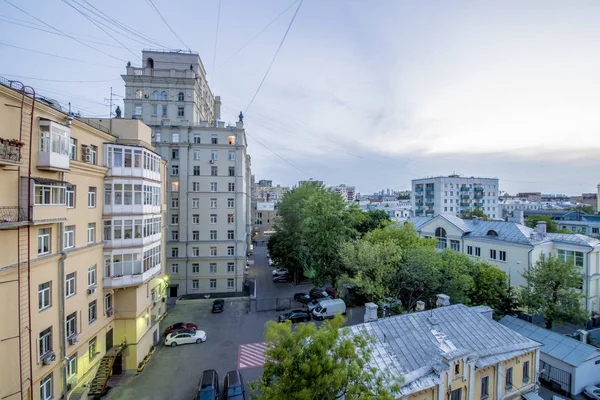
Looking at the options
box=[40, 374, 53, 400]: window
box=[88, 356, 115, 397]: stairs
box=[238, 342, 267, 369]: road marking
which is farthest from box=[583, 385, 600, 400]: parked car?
box=[40, 374, 53, 400]: window

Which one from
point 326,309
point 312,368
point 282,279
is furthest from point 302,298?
point 312,368

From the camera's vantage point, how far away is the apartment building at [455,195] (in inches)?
3322

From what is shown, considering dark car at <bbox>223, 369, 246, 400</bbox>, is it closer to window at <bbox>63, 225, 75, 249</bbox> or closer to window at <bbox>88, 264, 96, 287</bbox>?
window at <bbox>88, 264, 96, 287</bbox>

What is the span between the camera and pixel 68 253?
14.1 m

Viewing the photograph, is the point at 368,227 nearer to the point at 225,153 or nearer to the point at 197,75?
the point at 225,153

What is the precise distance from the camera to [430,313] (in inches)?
564

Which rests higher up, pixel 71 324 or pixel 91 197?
pixel 91 197

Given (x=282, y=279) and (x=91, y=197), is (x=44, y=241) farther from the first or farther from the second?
(x=282, y=279)

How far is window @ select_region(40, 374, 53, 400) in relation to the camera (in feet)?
40.5

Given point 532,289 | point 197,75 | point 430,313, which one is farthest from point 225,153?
point 532,289

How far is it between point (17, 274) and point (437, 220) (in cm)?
3848

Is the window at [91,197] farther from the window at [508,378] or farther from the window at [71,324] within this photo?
the window at [508,378]

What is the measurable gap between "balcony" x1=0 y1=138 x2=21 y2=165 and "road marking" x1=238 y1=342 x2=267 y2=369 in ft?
53.6

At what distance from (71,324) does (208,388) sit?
7.63 m
